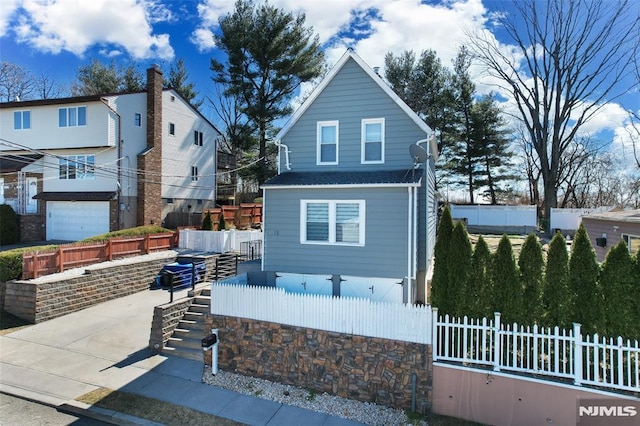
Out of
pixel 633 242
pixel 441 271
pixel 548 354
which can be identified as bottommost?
pixel 548 354

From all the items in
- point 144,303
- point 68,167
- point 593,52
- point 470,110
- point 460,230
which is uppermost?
point 593,52

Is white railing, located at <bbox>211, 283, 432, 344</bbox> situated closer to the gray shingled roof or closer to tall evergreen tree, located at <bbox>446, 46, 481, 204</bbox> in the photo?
the gray shingled roof

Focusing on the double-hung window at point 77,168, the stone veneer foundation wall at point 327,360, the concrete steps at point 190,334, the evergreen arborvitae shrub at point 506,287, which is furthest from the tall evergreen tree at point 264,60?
the evergreen arborvitae shrub at point 506,287

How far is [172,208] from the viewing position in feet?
80.4

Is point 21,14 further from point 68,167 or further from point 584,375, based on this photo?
point 584,375

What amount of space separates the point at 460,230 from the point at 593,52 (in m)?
28.2

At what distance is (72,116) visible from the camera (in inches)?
835

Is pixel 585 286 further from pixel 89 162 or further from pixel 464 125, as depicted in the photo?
pixel 464 125

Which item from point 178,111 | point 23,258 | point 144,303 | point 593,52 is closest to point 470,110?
point 593,52

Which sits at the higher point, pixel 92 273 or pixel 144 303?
pixel 92 273

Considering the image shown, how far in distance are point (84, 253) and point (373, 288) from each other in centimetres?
1159

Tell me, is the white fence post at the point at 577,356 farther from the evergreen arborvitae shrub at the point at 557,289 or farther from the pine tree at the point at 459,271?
the pine tree at the point at 459,271

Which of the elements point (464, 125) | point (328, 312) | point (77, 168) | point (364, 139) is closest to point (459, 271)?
point (328, 312)

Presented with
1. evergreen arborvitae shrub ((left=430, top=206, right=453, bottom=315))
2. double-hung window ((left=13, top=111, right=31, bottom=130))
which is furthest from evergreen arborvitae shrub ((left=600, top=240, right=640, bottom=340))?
double-hung window ((left=13, top=111, right=31, bottom=130))
